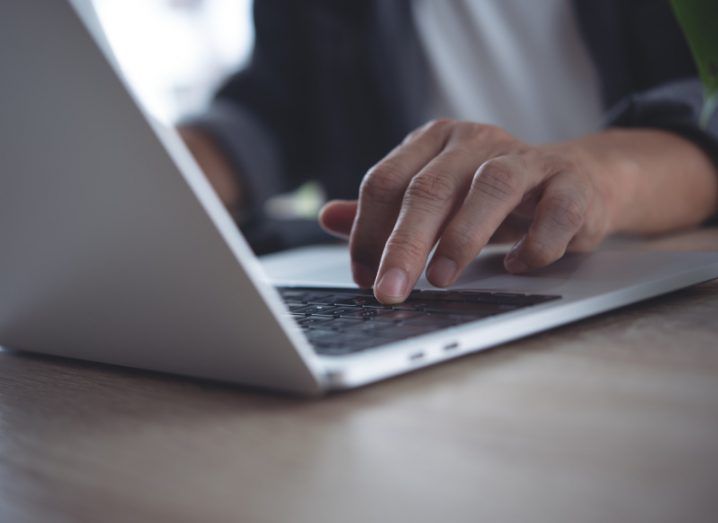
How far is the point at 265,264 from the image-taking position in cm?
97

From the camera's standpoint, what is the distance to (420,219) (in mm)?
529

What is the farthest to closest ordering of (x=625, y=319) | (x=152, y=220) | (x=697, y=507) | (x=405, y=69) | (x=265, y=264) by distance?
(x=405, y=69), (x=265, y=264), (x=625, y=319), (x=152, y=220), (x=697, y=507)

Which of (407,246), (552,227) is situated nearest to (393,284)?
(407,246)

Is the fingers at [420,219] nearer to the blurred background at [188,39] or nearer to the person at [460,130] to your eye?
the person at [460,130]

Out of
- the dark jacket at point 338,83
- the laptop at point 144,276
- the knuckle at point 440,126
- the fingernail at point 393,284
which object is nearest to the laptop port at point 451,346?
the laptop at point 144,276

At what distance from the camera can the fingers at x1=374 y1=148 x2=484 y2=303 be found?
481mm

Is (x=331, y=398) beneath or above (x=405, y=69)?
above

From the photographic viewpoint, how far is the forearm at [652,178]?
2.69ft

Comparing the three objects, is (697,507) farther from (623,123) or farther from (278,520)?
(623,123)

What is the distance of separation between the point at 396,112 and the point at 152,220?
1.25 m

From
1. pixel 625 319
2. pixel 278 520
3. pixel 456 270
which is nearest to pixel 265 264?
pixel 456 270

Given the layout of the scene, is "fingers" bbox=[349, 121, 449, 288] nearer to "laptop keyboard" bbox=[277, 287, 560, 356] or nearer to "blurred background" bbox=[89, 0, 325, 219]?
"laptop keyboard" bbox=[277, 287, 560, 356]

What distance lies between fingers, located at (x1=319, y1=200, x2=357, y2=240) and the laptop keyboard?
0.54 feet

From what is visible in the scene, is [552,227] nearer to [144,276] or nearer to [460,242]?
[460,242]
